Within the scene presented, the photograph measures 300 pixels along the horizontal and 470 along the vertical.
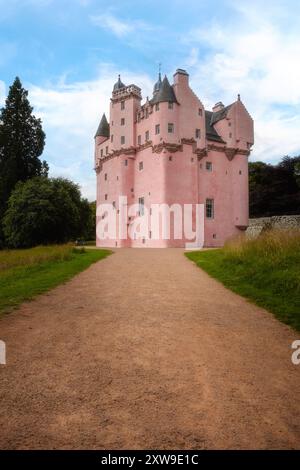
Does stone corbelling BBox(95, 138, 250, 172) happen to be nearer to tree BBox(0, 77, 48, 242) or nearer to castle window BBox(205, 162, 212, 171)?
castle window BBox(205, 162, 212, 171)

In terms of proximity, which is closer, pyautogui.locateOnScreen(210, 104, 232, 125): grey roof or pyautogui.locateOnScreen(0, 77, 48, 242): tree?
pyautogui.locateOnScreen(0, 77, 48, 242): tree

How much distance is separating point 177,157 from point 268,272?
26.5m

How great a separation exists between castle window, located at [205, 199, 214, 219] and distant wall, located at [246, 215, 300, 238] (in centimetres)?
1062

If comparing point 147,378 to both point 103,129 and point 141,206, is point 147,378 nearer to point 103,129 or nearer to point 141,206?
point 141,206

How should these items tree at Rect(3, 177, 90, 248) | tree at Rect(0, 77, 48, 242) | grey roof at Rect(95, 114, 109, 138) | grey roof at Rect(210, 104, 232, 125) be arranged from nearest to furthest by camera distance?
1. tree at Rect(3, 177, 90, 248)
2. tree at Rect(0, 77, 48, 242)
3. grey roof at Rect(210, 104, 232, 125)
4. grey roof at Rect(95, 114, 109, 138)

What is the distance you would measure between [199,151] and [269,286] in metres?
28.9

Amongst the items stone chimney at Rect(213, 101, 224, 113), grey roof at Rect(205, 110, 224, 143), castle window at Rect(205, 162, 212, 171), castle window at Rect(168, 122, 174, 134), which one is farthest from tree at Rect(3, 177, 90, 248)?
stone chimney at Rect(213, 101, 224, 113)

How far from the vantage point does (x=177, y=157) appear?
35531mm

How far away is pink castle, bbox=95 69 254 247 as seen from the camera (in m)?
35.3

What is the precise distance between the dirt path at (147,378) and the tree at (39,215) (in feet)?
79.0

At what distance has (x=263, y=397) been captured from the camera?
395cm

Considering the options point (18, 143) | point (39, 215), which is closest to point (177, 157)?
point (39, 215)

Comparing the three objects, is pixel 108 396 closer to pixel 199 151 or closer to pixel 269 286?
pixel 269 286

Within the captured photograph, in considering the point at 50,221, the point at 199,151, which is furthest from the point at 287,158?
the point at 50,221
